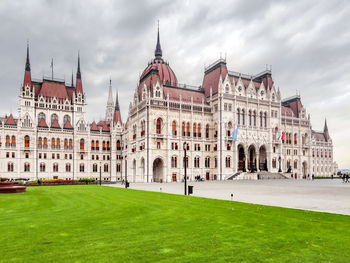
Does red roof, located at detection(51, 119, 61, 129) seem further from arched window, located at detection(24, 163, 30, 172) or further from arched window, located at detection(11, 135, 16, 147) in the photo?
arched window, located at detection(24, 163, 30, 172)

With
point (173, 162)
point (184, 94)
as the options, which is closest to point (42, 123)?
point (173, 162)

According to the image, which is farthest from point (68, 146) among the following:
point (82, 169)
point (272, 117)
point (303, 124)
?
point (303, 124)

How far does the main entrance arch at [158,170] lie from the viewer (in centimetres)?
6725

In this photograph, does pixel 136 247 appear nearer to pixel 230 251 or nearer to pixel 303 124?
pixel 230 251

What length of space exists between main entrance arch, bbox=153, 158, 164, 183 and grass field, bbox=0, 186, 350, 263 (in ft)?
175

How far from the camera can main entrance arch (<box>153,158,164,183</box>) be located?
6725 cm

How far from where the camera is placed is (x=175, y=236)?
30.8 feet

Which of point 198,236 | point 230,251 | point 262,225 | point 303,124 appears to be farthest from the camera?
point 303,124

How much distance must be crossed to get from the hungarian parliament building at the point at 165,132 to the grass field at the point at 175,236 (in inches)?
1825

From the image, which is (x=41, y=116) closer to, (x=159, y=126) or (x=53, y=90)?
(x=53, y=90)

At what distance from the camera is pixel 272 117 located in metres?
77.2

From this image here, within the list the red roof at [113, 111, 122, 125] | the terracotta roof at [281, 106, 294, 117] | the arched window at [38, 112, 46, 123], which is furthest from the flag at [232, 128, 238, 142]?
the arched window at [38, 112, 46, 123]

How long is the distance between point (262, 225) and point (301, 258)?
3929 mm

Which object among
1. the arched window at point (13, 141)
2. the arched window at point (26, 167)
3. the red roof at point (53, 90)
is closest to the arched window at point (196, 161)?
the arched window at point (26, 167)
